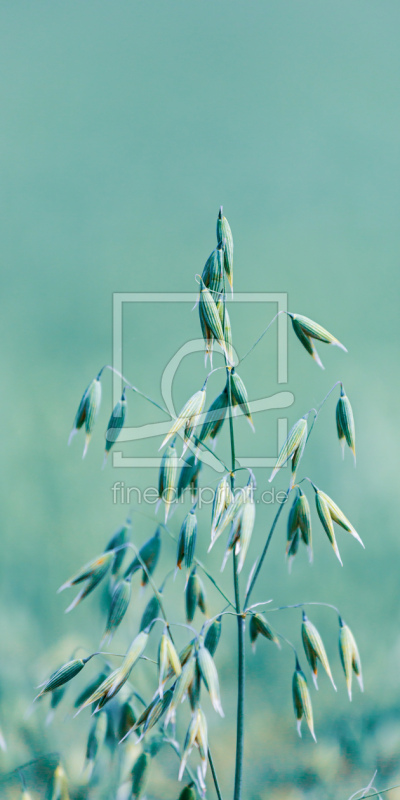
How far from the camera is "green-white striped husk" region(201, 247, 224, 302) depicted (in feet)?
1.95

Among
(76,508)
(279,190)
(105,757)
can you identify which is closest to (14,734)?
(105,757)

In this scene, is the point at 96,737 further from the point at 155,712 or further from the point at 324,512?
the point at 324,512

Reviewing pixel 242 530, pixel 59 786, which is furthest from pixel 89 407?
pixel 59 786

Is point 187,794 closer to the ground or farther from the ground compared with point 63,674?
closer to the ground

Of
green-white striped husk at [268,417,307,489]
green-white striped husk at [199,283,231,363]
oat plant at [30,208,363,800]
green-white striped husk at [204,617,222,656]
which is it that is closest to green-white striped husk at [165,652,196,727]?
oat plant at [30,208,363,800]

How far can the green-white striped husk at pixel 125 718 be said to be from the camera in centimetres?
68

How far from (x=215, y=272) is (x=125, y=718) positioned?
528 millimetres

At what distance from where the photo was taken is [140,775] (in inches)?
25.1

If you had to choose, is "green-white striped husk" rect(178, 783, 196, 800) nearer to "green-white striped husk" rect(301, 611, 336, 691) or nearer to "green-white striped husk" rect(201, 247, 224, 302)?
"green-white striped husk" rect(301, 611, 336, 691)

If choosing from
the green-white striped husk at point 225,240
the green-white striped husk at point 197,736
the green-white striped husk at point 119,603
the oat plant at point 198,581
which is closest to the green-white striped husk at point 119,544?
the oat plant at point 198,581

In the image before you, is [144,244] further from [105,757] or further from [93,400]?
[105,757]

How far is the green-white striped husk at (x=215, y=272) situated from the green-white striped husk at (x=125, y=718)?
492 mm

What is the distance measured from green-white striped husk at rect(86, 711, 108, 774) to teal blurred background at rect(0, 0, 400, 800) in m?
0.27

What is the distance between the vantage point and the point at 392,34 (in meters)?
0.93
